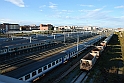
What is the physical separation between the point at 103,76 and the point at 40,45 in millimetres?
29166

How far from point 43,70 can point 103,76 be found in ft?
29.1

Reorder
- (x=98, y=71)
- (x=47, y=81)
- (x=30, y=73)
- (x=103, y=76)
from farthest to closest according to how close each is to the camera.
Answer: (x=98, y=71)
(x=103, y=76)
(x=47, y=81)
(x=30, y=73)

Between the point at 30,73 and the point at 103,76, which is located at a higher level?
the point at 30,73

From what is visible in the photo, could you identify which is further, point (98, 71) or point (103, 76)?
point (98, 71)

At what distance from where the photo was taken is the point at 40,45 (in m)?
48.1

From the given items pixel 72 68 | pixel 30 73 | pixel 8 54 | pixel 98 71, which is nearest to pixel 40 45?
pixel 8 54

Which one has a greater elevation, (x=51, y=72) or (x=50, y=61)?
(x=50, y=61)

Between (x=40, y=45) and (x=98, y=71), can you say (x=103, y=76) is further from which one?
(x=40, y=45)

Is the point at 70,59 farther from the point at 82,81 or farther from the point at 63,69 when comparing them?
the point at 82,81

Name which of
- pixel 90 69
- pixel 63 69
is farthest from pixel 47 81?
pixel 90 69

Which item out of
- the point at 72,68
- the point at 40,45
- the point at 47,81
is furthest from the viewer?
the point at 40,45

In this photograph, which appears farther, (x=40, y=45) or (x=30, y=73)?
(x=40, y=45)

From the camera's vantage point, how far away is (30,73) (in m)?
17.6

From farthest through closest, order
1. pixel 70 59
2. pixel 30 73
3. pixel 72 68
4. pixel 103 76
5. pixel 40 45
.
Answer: pixel 40 45, pixel 70 59, pixel 72 68, pixel 103 76, pixel 30 73
